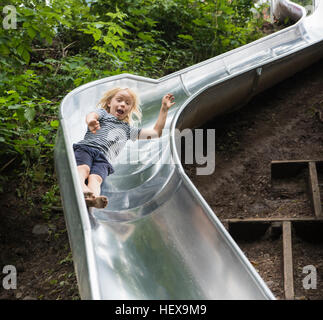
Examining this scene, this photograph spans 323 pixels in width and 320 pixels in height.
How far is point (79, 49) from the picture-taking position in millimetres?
5551

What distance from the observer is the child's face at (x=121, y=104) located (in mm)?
3336

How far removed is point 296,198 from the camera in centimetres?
386

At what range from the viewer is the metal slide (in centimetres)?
206

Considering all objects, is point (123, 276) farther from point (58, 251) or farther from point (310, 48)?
point (310, 48)

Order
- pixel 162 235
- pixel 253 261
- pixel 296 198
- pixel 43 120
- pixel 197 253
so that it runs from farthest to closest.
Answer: pixel 43 120 < pixel 296 198 < pixel 253 261 < pixel 162 235 < pixel 197 253

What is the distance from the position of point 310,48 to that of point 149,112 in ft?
9.04

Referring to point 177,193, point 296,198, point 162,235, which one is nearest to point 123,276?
point 162,235

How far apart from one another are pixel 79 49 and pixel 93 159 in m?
3.10
